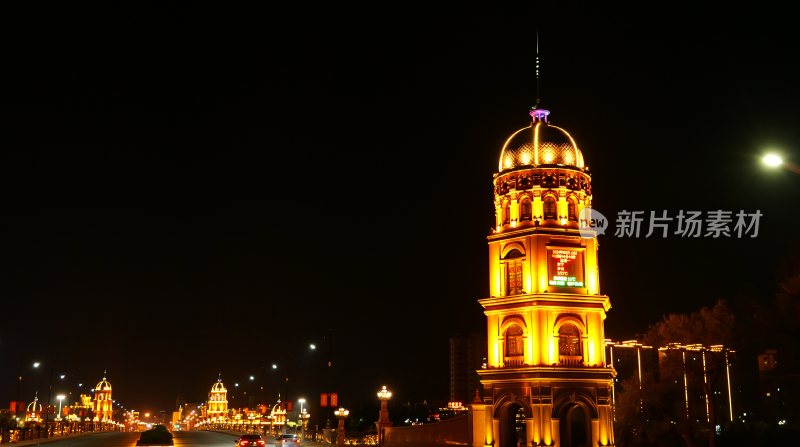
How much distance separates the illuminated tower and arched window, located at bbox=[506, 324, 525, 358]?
0.22 feet

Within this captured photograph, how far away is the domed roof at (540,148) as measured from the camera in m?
62.7

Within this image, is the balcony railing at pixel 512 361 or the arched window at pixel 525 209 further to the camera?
the arched window at pixel 525 209

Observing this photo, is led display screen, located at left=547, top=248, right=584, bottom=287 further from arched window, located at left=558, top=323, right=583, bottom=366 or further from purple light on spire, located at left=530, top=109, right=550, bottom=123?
purple light on spire, located at left=530, top=109, right=550, bottom=123

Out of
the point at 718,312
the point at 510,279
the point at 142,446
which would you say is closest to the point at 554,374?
the point at 510,279

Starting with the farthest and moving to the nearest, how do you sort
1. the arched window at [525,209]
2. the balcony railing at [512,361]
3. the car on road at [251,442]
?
the car on road at [251,442], the arched window at [525,209], the balcony railing at [512,361]

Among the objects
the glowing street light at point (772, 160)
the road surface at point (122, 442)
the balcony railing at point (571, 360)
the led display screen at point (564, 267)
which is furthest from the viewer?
the road surface at point (122, 442)

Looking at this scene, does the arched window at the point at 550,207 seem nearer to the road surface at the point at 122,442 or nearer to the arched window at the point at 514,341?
the arched window at the point at 514,341

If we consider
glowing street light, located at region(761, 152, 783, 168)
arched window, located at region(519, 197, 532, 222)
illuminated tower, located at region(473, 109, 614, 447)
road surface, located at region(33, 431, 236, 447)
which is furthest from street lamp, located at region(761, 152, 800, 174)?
road surface, located at region(33, 431, 236, 447)

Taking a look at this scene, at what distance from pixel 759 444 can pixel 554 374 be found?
42.8 feet

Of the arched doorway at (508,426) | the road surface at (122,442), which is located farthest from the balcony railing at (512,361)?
the road surface at (122,442)

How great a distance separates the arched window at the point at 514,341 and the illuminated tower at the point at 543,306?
7cm

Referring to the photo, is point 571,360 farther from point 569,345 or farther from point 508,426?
point 508,426

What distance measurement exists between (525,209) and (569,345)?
1019 centimetres

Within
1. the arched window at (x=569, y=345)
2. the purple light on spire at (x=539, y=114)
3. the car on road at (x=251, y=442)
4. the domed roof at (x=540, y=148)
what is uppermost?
the purple light on spire at (x=539, y=114)
